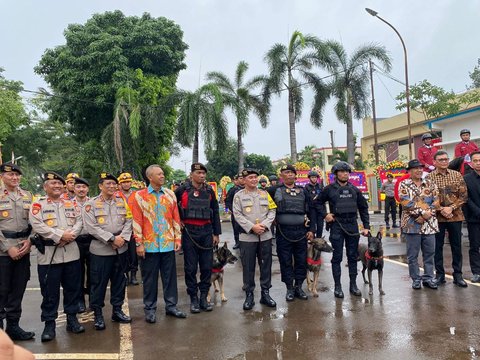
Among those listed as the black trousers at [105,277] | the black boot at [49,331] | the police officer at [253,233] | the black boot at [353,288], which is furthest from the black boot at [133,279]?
the black boot at [353,288]

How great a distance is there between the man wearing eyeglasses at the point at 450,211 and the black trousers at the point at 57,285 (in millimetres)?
5187

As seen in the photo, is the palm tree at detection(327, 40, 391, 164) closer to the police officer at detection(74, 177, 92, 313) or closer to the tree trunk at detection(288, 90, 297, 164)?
the tree trunk at detection(288, 90, 297, 164)

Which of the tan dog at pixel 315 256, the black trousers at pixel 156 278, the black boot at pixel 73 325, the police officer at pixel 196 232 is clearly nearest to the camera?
the black boot at pixel 73 325

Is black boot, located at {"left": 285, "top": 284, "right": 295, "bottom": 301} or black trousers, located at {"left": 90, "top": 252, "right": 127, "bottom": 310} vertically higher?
black trousers, located at {"left": 90, "top": 252, "right": 127, "bottom": 310}

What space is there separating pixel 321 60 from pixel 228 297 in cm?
1996

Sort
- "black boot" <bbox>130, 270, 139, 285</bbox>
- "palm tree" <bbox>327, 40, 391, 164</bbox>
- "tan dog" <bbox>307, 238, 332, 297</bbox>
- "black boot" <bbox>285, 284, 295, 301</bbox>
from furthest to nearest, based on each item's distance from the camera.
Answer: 1. "palm tree" <bbox>327, 40, 391, 164</bbox>
2. "black boot" <bbox>130, 270, 139, 285</bbox>
3. "tan dog" <bbox>307, 238, 332, 297</bbox>
4. "black boot" <bbox>285, 284, 295, 301</bbox>

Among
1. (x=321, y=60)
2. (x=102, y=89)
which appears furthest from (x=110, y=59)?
(x=321, y=60)

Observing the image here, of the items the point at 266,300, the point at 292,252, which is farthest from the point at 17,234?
the point at 292,252

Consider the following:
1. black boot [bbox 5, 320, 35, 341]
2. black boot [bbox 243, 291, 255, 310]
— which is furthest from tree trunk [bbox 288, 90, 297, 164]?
black boot [bbox 5, 320, 35, 341]

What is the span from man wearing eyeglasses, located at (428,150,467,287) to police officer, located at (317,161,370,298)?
4.16 feet

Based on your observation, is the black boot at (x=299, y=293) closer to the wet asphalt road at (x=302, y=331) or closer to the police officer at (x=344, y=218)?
the wet asphalt road at (x=302, y=331)

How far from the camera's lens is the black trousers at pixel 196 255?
5707 mm

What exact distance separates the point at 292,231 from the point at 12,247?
3.55m

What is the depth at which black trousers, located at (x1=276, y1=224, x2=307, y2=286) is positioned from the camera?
5.97 m
